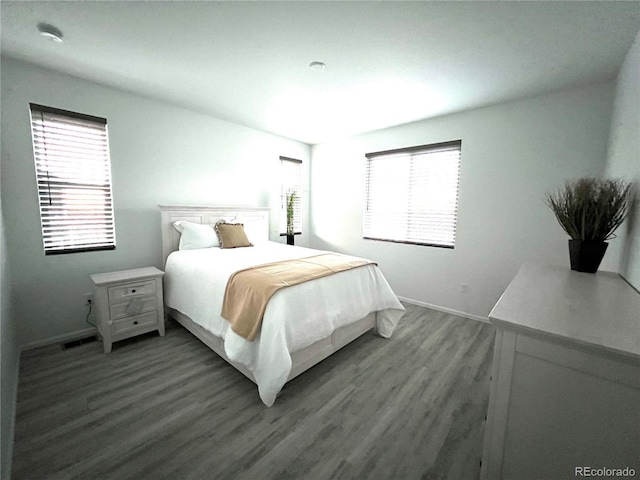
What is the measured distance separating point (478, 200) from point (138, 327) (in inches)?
155

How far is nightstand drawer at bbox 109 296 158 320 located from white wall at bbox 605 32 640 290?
355 cm

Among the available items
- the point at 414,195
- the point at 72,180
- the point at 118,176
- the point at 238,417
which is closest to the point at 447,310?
the point at 414,195

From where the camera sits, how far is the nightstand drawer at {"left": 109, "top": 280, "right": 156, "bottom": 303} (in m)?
2.30

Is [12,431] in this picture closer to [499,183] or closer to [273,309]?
[273,309]

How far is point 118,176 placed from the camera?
2.73 metres

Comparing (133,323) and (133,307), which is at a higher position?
(133,307)

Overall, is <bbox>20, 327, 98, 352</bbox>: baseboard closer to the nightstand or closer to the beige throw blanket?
the nightstand

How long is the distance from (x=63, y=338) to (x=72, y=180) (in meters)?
1.55

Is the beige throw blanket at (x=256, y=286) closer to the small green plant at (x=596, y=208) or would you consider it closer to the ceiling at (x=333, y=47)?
the small green plant at (x=596, y=208)

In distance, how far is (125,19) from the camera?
166 centimetres

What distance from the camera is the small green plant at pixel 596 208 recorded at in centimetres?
150

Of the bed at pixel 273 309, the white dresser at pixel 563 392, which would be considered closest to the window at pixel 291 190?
the bed at pixel 273 309

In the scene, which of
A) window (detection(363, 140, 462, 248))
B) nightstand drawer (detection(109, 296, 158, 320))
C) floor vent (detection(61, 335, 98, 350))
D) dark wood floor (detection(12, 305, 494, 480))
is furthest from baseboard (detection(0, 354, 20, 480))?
window (detection(363, 140, 462, 248))

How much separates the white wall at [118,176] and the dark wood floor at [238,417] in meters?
0.51
